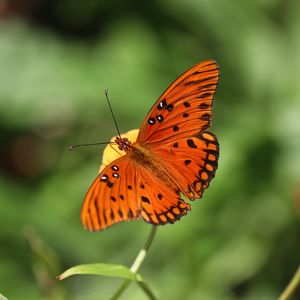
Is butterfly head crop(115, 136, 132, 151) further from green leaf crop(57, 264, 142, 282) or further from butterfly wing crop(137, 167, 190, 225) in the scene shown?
green leaf crop(57, 264, 142, 282)

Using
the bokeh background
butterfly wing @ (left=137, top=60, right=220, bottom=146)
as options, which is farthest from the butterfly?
the bokeh background

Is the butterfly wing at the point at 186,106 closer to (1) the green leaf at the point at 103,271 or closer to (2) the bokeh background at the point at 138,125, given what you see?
(1) the green leaf at the point at 103,271

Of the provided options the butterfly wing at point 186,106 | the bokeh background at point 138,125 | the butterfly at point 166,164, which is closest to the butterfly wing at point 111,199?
the butterfly at point 166,164

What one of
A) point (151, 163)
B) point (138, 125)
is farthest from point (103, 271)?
point (138, 125)

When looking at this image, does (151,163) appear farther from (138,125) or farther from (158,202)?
(138,125)

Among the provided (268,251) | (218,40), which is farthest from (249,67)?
(268,251)

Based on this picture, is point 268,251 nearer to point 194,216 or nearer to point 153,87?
point 194,216
